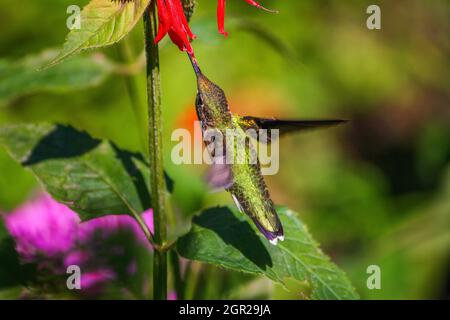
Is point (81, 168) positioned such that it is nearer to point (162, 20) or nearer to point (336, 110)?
point (162, 20)

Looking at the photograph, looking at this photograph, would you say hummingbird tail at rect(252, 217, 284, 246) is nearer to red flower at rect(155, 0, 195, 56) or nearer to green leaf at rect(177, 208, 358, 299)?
green leaf at rect(177, 208, 358, 299)

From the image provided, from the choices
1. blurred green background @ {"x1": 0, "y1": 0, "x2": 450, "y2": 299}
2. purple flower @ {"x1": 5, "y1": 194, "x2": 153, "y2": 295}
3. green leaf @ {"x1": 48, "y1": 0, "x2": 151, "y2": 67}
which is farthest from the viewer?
blurred green background @ {"x1": 0, "y1": 0, "x2": 450, "y2": 299}

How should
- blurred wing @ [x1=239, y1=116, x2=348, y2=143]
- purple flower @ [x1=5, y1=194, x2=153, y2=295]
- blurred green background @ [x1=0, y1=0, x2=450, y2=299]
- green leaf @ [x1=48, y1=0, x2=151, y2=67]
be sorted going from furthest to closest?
1. blurred green background @ [x1=0, y1=0, x2=450, y2=299]
2. purple flower @ [x1=5, y1=194, x2=153, y2=295]
3. blurred wing @ [x1=239, y1=116, x2=348, y2=143]
4. green leaf @ [x1=48, y1=0, x2=151, y2=67]

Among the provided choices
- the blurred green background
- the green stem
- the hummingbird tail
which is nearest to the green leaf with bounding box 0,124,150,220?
the green stem

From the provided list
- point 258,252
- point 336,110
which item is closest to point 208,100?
point 258,252

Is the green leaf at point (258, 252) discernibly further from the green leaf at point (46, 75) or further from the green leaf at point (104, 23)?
the green leaf at point (46, 75)

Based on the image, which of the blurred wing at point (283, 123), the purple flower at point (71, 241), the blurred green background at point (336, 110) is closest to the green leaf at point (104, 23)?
the blurred wing at point (283, 123)

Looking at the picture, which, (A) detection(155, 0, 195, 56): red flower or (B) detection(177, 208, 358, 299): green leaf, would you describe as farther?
(B) detection(177, 208, 358, 299): green leaf
